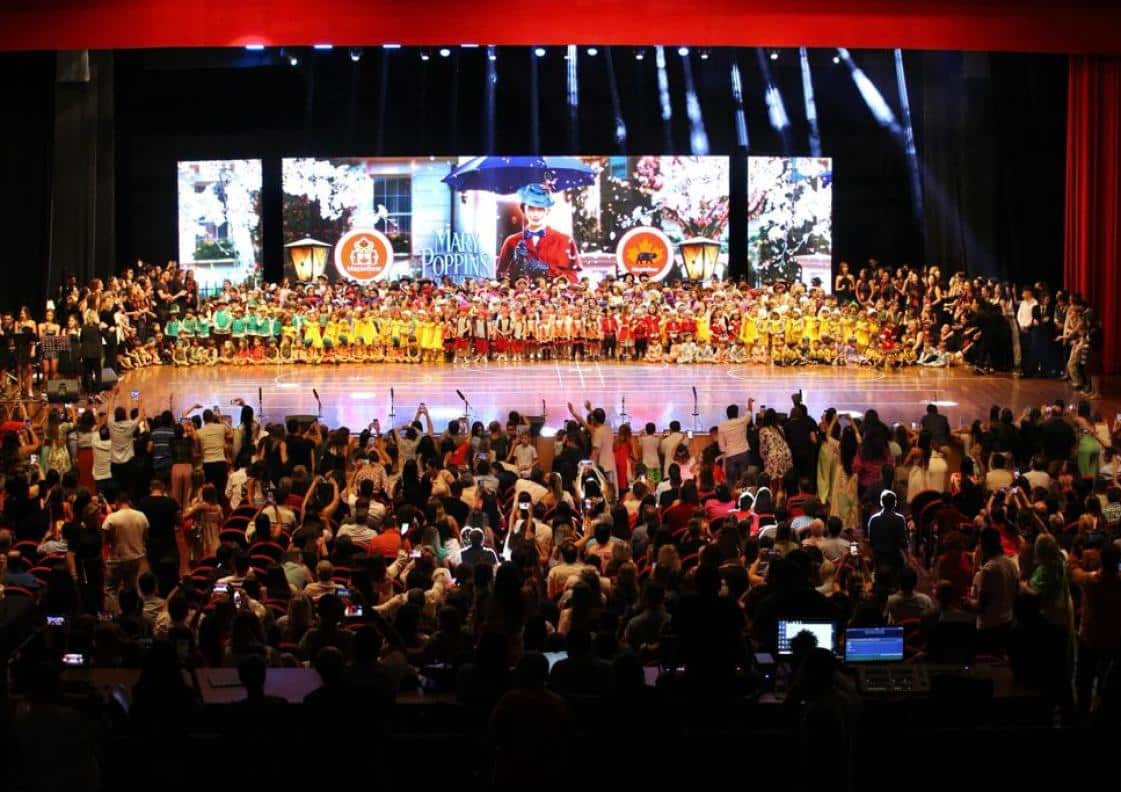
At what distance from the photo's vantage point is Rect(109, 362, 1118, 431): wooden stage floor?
20.1 metres

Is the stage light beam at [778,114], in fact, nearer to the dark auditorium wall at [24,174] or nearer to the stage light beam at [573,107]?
the stage light beam at [573,107]

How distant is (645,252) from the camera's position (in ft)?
101

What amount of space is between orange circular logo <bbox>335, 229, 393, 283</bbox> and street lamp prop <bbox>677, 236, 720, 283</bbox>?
5647 mm

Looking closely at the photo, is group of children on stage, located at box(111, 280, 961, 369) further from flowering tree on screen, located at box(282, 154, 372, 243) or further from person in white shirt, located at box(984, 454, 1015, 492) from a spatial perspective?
person in white shirt, located at box(984, 454, 1015, 492)

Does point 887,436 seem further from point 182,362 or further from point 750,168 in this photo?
point 750,168

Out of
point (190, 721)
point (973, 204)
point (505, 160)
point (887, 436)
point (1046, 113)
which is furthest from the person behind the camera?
point (505, 160)

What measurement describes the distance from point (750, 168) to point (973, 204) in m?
4.93

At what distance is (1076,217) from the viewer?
22.7 m

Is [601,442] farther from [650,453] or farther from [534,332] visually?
[534,332]

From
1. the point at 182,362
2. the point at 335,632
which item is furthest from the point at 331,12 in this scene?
the point at 182,362

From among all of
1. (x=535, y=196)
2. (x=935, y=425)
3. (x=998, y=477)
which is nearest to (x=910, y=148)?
(x=535, y=196)

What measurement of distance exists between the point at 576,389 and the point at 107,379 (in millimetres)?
6575

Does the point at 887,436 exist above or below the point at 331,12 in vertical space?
below

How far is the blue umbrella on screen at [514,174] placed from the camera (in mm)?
30547
